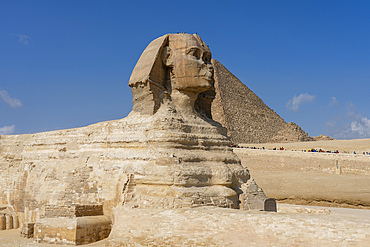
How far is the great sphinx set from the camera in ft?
22.2

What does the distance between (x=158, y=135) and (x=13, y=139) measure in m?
5.95

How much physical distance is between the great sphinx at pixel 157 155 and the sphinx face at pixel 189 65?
0.02 metres

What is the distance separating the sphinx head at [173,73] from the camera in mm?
7762

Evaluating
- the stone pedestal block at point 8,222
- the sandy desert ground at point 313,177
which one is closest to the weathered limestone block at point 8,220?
the stone pedestal block at point 8,222

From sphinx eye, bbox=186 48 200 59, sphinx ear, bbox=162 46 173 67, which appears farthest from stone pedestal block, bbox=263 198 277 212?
sphinx ear, bbox=162 46 173 67

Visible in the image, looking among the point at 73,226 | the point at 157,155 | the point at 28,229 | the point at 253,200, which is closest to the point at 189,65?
the point at 157,155

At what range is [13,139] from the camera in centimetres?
1110

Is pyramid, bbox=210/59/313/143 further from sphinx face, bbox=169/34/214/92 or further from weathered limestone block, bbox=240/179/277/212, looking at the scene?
sphinx face, bbox=169/34/214/92

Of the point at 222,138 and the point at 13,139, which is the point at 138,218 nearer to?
the point at 222,138

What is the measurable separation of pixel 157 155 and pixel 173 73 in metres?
1.96

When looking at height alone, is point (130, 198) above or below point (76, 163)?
below

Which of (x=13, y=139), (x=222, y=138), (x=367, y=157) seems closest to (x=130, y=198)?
(x=222, y=138)

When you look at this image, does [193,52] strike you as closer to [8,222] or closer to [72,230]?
[72,230]

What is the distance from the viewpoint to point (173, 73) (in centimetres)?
805
